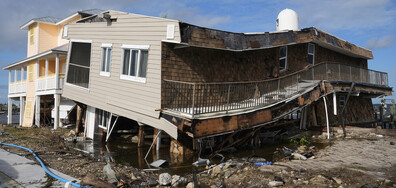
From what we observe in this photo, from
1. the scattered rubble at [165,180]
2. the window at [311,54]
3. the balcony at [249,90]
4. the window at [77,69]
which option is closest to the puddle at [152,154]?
the scattered rubble at [165,180]

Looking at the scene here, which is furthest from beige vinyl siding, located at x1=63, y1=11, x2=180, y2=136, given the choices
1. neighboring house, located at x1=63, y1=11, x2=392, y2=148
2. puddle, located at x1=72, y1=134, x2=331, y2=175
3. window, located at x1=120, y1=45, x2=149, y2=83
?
puddle, located at x1=72, y1=134, x2=331, y2=175

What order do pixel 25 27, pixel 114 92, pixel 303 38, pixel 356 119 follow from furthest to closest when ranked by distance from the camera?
1. pixel 25 27
2. pixel 356 119
3. pixel 303 38
4. pixel 114 92

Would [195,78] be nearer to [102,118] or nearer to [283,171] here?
[283,171]

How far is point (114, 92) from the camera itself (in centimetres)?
1258

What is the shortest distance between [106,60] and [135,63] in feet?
8.47

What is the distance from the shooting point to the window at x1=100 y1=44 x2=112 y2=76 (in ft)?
42.8

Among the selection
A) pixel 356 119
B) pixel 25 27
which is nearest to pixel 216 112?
pixel 356 119

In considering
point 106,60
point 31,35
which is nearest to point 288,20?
point 106,60

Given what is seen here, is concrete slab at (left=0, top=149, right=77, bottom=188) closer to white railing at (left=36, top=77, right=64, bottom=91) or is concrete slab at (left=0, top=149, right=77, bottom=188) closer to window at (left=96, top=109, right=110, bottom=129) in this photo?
window at (left=96, top=109, right=110, bottom=129)

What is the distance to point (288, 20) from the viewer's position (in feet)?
58.6

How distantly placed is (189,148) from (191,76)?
290cm

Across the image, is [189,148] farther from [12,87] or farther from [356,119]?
[12,87]

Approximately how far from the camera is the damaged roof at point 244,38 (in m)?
9.84

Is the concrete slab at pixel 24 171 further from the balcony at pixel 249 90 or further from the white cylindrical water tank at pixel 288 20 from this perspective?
the white cylindrical water tank at pixel 288 20
